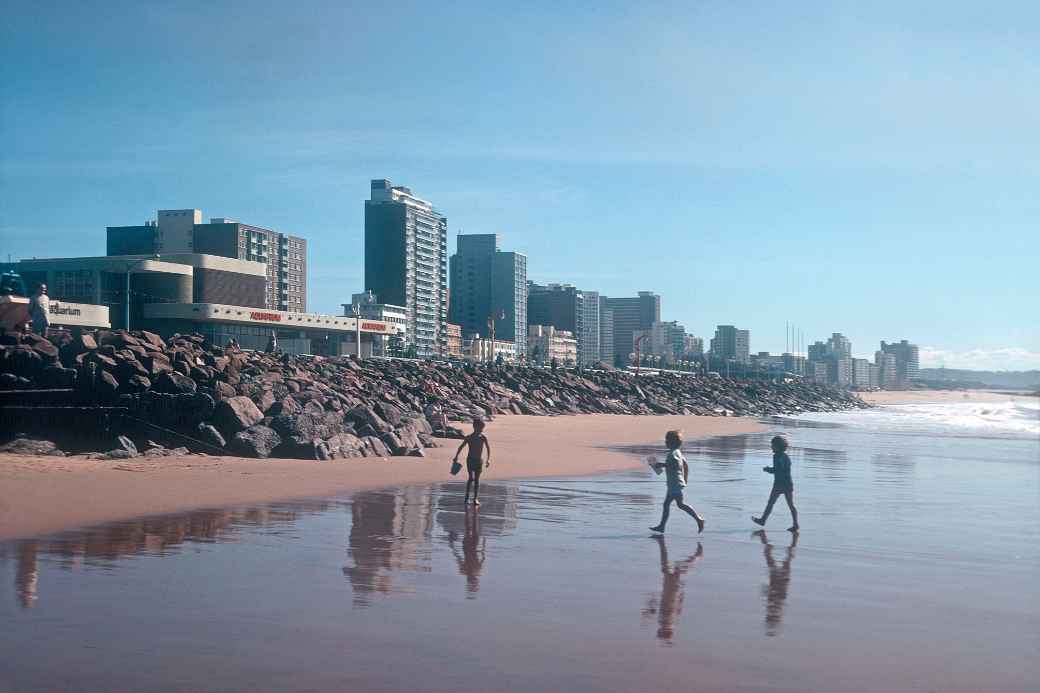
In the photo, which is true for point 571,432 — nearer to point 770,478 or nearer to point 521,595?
point 770,478

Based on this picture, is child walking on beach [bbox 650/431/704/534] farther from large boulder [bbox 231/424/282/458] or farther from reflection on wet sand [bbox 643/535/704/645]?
large boulder [bbox 231/424/282/458]

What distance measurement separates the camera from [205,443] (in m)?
19.1

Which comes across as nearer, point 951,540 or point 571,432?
point 951,540

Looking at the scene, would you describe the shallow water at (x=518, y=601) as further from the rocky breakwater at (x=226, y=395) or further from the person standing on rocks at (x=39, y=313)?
the person standing on rocks at (x=39, y=313)

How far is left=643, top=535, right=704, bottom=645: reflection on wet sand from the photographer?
7.42 metres

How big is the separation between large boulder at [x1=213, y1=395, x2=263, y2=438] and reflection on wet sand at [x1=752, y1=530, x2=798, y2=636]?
11.5 m

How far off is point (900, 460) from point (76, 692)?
2509 cm

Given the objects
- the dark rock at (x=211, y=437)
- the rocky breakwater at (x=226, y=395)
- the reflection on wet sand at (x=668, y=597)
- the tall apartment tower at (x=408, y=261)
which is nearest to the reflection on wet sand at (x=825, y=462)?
the rocky breakwater at (x=226, y=395)

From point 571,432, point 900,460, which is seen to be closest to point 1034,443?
point 900,460

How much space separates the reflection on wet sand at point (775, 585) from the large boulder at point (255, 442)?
10.7 m

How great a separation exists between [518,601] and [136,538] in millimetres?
5142

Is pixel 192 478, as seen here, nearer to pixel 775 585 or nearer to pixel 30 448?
pixel 30 448

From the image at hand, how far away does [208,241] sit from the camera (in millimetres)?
128875

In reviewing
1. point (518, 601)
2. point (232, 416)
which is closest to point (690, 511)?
point (518, 601)
